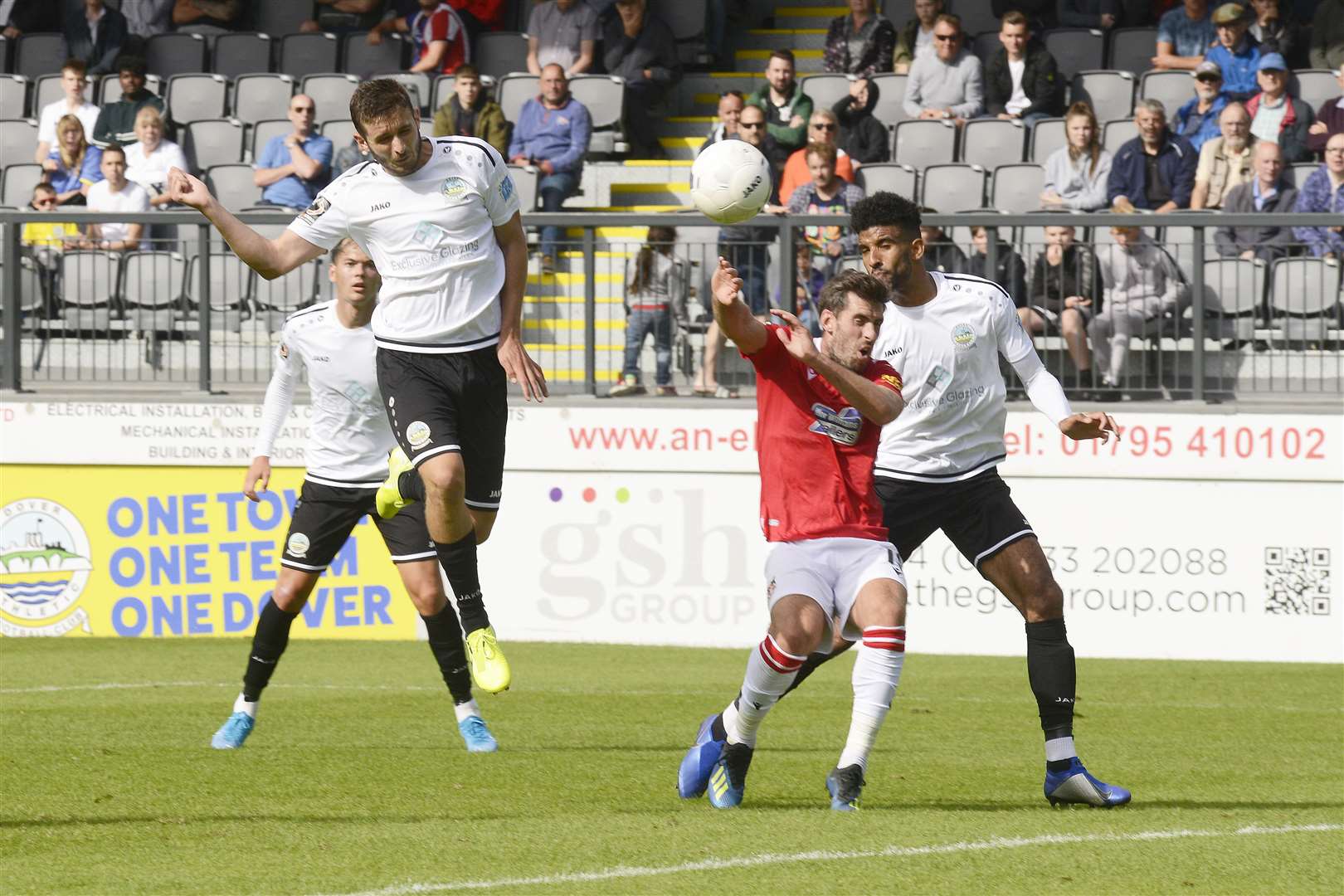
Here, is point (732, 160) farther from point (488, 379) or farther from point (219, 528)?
point (219, 528)

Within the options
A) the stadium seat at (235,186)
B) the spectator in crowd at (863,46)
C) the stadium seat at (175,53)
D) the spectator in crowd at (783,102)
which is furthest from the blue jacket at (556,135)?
the stadium seat at (175,53)

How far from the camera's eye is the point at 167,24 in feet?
69.4

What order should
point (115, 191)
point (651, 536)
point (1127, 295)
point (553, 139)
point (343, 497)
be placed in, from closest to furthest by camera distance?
point (343, 497), point (1127, 295), point (651, 536), point (115, 191), point (553, 139)

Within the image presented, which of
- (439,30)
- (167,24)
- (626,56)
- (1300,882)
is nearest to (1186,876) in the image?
(1300,882)

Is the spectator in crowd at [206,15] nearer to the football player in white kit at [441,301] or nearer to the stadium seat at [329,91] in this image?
the stadium seat at [329,91]

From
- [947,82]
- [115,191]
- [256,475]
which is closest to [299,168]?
[115,191]

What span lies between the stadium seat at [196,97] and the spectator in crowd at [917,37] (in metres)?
6.79

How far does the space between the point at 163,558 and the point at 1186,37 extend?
10133mm

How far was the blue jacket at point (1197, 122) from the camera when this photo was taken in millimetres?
15672

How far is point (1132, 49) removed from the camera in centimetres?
1817

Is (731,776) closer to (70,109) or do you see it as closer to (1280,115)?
(1280,115)

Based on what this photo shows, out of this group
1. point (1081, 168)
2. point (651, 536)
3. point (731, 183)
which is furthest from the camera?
point (1081, 168)

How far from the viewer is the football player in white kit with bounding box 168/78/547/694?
Answer: 7773mm

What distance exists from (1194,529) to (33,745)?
783 centimetres
